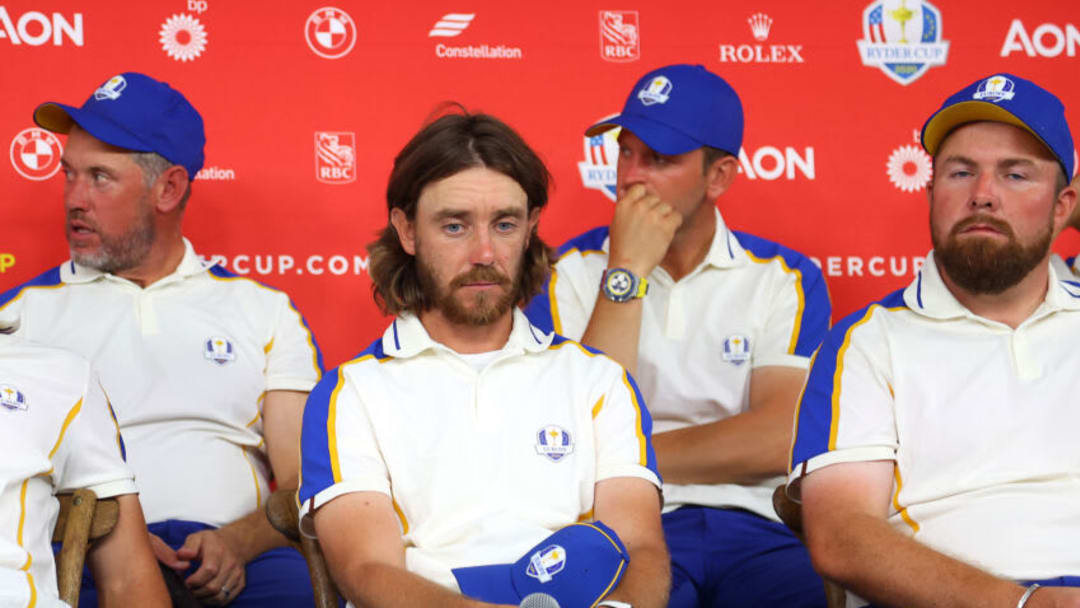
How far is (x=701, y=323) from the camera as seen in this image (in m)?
2.67

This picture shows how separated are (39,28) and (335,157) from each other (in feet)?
2.38

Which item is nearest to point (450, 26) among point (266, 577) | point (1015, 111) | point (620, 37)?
point (620, 37)

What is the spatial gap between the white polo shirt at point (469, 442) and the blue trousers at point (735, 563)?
16.1 inches

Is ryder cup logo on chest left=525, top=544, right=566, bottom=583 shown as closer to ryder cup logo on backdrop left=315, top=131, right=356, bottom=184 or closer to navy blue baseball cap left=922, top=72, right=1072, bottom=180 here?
navy blue baseball cap left=922, top=72, right=1072, bottom=180

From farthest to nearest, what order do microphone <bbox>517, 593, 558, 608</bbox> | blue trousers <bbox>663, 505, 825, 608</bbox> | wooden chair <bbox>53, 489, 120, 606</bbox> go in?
blue trousers <bbox>663, 505, 825, 608</bbox>, wooden chair <bbox>53, 489, 120, 606</bbox>, microphone <bbox>517, 593, 558, 608</bbox>

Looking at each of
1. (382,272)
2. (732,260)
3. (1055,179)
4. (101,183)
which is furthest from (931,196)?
(101,183)

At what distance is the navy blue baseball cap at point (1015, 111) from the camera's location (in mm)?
2053

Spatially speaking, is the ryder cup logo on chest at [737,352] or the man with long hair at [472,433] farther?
the ryder cup logo on chest at [737,352]

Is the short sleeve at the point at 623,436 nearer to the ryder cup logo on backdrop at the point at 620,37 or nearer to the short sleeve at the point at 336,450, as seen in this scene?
the short sleeve at the point at 336,450

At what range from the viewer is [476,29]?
321cm

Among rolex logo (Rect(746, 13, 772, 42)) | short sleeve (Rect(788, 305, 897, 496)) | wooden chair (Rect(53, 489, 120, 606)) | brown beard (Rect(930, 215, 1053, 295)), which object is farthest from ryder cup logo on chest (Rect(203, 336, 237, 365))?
rolex logo (Rect(746, 13, 772, 42))

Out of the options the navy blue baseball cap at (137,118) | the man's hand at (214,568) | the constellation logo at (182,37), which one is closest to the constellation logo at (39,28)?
the constellation logo at (182,37)

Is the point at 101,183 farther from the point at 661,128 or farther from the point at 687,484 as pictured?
the point at 687,484

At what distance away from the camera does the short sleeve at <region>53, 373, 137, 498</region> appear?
1.95 meters
